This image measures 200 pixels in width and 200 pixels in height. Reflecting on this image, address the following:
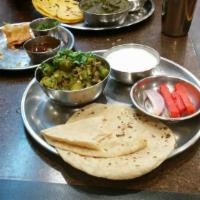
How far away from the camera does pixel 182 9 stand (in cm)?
163

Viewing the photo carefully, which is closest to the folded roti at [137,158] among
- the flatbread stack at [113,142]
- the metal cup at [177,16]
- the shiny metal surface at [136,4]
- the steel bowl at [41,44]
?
the flatbread stack at [113,142]

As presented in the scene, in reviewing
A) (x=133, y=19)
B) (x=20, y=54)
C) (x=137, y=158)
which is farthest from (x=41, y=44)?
(x=137, y=158)

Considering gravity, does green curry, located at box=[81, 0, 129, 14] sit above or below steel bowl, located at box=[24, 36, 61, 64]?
above

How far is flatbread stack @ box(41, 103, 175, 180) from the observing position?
0.96m

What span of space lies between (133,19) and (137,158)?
44.8 inches

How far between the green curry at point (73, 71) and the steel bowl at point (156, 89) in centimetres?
14

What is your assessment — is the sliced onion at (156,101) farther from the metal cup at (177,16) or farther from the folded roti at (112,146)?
the metal cup at (177,16)

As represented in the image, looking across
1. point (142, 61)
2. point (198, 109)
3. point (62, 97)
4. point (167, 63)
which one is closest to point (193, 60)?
point (167, 63)

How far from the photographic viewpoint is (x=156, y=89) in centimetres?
128

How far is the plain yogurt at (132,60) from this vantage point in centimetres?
136

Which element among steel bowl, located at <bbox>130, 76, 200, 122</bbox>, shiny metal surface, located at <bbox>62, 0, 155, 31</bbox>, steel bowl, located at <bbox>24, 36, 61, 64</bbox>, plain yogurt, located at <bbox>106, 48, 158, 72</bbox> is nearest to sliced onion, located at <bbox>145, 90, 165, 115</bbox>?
steel bowl, located at <bbox>130, 76, 200, 122</bbox>

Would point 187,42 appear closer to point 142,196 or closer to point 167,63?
point 167,63

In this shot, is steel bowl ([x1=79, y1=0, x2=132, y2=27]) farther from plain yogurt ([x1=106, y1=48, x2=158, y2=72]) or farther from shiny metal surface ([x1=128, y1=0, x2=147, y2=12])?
plain yogurt ([x1=106, y1=48, x2=158, y2=72])

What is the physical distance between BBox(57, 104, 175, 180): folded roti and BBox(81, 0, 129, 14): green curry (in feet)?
2.93
